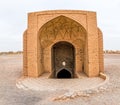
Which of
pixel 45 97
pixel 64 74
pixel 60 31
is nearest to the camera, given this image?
pixel 45 97

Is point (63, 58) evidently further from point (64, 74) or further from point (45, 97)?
point (45, 97)

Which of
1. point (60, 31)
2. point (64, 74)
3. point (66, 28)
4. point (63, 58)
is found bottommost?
point (64, 74)

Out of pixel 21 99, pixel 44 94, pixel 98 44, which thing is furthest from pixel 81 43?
pixel 21 99

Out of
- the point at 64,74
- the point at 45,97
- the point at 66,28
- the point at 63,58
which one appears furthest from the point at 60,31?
the point at 45,97

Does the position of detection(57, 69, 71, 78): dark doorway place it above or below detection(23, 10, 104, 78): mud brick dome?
below

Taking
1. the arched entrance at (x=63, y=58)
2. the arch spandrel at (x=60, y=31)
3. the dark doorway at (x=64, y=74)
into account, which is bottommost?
the dark doorway at (x=64, y=74)

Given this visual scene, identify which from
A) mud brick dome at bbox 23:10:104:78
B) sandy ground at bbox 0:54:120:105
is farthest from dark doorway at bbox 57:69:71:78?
sandy ground at bbox 0:54:120:105

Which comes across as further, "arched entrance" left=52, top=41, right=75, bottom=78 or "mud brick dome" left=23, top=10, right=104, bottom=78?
"arched entrance" left=52, top=41, right=75, bottom=78

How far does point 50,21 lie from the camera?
1402 centimetres

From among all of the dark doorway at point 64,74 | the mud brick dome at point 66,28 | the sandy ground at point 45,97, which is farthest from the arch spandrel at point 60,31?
the sandy ground at point 45,97

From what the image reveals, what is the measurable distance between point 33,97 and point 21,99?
0.55 metres

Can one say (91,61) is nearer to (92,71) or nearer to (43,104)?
(92,71)

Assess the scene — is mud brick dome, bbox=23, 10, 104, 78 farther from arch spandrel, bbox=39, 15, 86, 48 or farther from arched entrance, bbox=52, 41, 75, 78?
arched entrance, bbox=52, 41, 75, 78

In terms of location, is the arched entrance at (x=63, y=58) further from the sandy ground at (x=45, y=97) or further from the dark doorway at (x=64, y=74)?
the sandy ground at (x=45, y=97)
